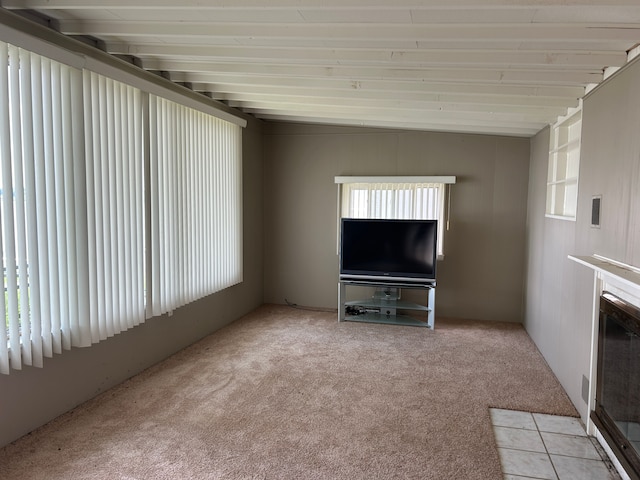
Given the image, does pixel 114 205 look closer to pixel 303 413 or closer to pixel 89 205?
pixel 89 205

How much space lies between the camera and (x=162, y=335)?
11.9 feet

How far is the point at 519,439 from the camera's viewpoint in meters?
2.50

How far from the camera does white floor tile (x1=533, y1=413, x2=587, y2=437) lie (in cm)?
261

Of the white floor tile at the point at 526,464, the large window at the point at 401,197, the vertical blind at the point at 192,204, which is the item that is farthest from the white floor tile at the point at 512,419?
the vertical blind at the point at 192,204

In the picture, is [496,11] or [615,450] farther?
[615,450]

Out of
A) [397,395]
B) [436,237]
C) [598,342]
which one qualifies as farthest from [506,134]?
[397,395]

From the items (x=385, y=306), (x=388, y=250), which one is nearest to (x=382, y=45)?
(x=388, y=250)

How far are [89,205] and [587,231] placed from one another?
128 inches

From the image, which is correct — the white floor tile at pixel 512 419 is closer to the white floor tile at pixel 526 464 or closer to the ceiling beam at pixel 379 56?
the white floor tile at pixel 526 464

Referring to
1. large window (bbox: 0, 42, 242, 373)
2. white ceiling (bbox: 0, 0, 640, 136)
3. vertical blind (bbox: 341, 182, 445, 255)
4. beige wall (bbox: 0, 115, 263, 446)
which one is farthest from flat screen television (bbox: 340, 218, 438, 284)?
large window (bbox: 0, 42, 242, 373)

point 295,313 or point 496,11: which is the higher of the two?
point 496,11

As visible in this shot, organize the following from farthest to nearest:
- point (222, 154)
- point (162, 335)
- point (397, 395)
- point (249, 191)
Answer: point (249, 191) → point (222, 154) → point (162, 335) → point (397, 395)

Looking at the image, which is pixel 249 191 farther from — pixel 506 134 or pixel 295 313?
pixel 506 134

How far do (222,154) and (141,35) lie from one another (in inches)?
77.1
